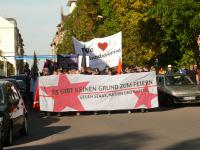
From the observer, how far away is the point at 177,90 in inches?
1054

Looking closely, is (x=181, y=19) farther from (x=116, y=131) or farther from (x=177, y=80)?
(x=116, y=131)

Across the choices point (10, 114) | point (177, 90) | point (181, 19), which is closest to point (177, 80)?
point (177, 90)

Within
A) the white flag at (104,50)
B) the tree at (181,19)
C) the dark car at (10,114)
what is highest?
the tree at (181,19)

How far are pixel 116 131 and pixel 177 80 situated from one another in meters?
11.6

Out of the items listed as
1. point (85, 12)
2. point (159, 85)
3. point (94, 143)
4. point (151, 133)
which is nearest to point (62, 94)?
point (159, 85)

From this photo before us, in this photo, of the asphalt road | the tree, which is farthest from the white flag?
the tree

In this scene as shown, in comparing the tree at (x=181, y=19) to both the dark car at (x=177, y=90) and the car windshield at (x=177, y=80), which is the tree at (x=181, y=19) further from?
the dark car at (x=177, y=90)

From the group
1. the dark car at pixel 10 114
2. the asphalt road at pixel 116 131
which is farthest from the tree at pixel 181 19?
the dark car at pixel 10 114

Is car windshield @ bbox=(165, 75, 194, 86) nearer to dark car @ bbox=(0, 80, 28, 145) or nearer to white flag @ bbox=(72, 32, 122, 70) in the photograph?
white flag @ bbox=(72, 32, 122, 70)

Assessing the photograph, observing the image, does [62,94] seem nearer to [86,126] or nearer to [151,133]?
[86,126]

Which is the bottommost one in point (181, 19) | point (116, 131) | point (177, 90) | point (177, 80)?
point (116, 131)

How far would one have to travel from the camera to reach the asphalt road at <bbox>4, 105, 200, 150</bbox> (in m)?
13.8

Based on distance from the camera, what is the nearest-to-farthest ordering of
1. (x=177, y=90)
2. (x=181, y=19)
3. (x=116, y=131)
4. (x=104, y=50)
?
(x=116, y=131)
(x=177, y=90)
(x=104, y=50)
(x=181, y=19)

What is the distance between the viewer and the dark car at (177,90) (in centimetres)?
2642
